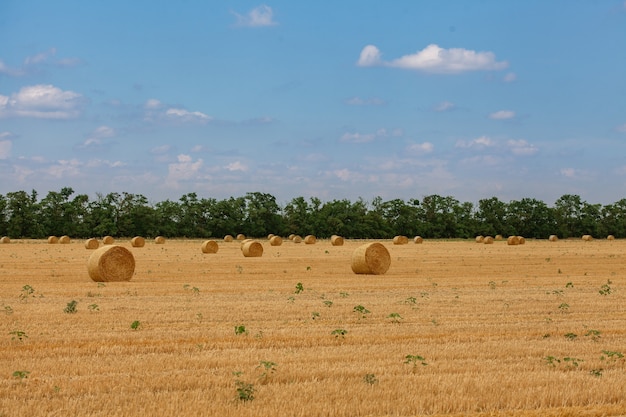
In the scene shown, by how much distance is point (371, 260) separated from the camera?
30734mm

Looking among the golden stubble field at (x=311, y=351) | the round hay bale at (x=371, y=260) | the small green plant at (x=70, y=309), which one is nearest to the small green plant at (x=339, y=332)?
the golden stubble field at (x=311, y=351)

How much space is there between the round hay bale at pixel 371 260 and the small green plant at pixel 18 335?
19115 mm

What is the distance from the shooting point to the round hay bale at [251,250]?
141ft

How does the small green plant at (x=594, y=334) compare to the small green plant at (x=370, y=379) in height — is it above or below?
above

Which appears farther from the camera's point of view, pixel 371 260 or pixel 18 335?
pixel 371 260

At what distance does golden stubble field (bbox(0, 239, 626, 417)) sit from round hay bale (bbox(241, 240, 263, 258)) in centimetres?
1956

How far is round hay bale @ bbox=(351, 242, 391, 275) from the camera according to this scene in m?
30.6

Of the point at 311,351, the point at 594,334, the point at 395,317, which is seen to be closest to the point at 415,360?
the point at 311,351

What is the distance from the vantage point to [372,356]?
1127 cm

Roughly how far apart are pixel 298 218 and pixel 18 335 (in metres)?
83.3

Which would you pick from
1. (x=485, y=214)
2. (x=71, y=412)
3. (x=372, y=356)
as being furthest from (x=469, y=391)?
(x=485, y=214)

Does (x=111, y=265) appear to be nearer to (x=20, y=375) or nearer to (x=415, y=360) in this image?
(x=20, y=375)

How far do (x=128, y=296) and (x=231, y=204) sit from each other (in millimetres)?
73190

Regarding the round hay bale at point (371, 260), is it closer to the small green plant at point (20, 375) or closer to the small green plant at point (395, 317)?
the small green plant at point (395, 317)
